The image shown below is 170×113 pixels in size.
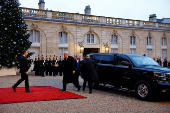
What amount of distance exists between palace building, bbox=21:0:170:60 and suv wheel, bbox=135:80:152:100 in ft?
62.7

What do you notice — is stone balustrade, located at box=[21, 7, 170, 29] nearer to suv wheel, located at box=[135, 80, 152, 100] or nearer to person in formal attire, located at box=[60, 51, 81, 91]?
person in formal attire, located at box=[60, 51, 81, 91]

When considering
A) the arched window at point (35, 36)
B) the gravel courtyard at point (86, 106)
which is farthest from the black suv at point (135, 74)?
the arched window at point (35, 36)

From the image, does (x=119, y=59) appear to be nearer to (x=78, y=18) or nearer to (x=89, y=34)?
(x=78, y=18)

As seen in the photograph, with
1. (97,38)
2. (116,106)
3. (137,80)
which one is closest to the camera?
(116,106)

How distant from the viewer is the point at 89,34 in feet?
101

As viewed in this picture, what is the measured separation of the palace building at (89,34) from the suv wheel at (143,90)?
19106 mm

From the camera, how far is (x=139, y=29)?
34062 millimetres

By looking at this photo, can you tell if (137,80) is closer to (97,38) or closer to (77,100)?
(77,100)

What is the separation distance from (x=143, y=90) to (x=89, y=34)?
21871 millimetres

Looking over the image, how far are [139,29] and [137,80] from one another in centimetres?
2551

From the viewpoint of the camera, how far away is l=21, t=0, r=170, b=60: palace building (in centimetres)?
2708

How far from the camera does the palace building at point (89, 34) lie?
88.8 feet

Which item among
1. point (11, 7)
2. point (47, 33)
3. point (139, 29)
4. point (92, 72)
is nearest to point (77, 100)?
point (92, 72)

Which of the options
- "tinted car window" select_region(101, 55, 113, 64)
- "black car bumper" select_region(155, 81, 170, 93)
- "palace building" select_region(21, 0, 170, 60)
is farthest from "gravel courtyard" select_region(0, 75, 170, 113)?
"palace building" select_region(21, 0, 170, 60)
